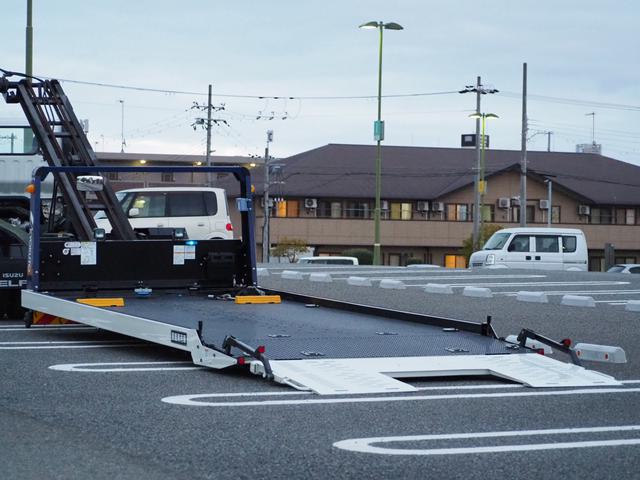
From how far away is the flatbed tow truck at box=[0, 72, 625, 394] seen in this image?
7.71m

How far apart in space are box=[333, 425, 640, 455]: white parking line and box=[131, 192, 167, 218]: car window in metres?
16.1

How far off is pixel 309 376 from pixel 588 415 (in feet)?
6.71

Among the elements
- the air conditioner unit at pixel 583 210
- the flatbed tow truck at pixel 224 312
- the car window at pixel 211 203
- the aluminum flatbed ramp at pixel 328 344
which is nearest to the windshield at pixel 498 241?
the car window at pixel 211 203

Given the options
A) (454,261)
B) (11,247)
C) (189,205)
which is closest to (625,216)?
(454,261)

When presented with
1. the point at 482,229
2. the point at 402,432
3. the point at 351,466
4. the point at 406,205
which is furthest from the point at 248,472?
the point at 406,205

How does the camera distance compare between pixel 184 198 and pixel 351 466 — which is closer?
pixel 351 466

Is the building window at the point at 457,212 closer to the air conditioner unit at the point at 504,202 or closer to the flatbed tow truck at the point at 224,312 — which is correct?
the air conditioner unit at the point at 504,202

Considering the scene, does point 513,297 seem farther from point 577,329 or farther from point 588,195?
point 588,195

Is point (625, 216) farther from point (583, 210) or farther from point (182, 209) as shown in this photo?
point (182, 209)

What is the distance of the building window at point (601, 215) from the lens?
54.6 m

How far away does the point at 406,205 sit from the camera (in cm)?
5288

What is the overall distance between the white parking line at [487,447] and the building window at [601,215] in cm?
5034

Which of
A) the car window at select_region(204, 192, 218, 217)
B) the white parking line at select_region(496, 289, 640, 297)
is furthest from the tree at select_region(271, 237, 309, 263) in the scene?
the white parking line at select_region(496, 289, 640, 297)

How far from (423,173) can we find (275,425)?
161ft
